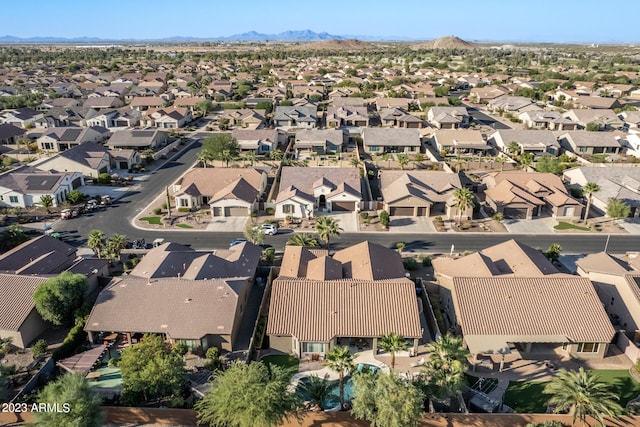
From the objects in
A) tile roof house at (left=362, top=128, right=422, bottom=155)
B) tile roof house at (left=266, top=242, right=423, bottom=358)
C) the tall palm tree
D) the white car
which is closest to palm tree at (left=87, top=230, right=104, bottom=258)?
the white car

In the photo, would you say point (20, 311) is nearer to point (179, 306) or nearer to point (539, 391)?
point (179, 306)

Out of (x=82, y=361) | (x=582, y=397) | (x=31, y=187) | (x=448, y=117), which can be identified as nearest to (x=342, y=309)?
(x=582, y=397)

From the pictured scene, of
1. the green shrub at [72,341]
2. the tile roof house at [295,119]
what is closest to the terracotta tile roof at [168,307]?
the green shrub at [72,341]

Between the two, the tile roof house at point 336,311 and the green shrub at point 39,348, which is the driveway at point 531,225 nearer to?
the tile roof house at point 336,311

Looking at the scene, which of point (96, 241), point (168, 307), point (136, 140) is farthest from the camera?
point (136, 140)

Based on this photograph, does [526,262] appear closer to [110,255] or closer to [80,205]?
[110,255]

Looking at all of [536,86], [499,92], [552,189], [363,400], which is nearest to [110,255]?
[363,400]
